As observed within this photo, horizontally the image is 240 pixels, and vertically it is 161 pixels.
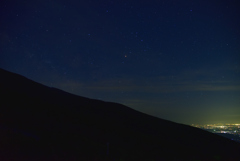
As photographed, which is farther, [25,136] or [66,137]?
[66,137]

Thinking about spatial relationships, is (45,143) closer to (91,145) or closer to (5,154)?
(5,154)

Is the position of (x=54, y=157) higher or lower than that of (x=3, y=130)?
lower

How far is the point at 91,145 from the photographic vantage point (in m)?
13.5

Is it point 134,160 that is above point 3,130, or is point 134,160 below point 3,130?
below

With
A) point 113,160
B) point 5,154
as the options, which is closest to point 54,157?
point 5,154

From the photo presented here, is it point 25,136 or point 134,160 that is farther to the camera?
point 134,160

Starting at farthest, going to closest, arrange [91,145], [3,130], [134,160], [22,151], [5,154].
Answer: [91,145] → [134,160] → [3,130] → [22,151] → [5,154]

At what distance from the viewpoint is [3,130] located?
10422 millimetres

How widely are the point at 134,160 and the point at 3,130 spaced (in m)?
8.19

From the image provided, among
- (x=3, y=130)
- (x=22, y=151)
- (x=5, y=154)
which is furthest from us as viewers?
(x=3, y=130)

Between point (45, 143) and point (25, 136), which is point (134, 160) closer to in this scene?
point (45, 143)

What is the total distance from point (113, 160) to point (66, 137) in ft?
17.1

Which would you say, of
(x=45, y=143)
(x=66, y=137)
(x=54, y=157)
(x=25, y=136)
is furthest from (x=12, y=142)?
(x=66, y=137)

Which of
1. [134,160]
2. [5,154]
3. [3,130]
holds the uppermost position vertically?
[3,130]
